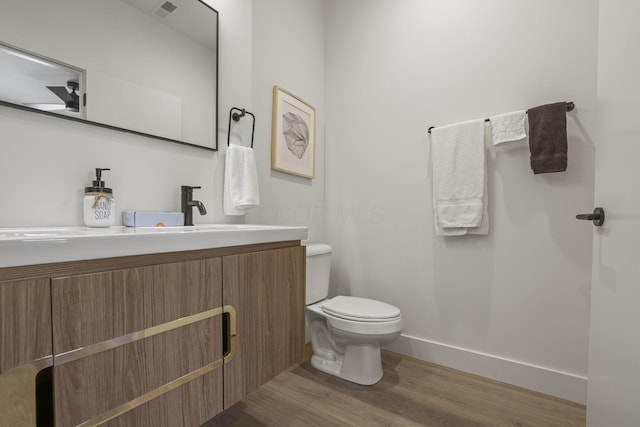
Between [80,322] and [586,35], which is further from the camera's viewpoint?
[586,35]

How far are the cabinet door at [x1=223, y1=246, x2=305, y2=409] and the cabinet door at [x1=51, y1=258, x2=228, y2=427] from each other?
58 millimetres

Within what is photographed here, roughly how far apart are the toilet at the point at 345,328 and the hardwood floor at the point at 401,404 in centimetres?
8

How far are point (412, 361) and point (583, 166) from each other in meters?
1.42

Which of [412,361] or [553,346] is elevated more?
[553,346]

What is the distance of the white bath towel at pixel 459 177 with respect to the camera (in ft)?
5.31

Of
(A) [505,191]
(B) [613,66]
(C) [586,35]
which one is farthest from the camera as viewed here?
(A) [505,191]

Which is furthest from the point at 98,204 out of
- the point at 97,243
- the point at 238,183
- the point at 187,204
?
the point at 238,183

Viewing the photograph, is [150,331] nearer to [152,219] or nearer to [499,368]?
[152,219]

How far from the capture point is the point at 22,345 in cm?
54

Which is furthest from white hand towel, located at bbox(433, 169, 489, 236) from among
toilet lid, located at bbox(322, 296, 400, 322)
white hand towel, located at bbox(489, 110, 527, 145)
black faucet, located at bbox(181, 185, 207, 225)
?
black faucet, located at bbox(181, 185, 207, 225)

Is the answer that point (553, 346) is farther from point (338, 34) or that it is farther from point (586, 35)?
point (338, 34)

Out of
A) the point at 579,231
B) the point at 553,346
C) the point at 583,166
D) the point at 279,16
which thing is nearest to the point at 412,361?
the point at 553,346

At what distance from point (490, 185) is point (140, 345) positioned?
175 centimetres

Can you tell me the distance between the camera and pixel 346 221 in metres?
2.18
